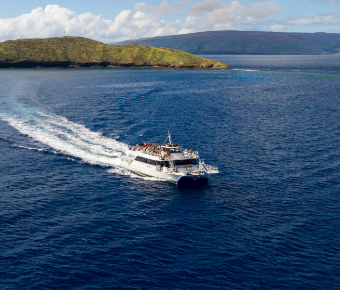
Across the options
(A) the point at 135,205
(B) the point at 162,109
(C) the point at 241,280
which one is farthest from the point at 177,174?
(B) the point at 162,109

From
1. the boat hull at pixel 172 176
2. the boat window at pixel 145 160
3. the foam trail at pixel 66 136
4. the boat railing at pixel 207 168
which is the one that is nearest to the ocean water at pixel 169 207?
the foam trail at pixel 66 136

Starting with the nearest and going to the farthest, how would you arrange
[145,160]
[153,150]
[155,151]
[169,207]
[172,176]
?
1. [169,207]
2. [172,176]
3. [145,160]
4. [155,151]
5. [153,150]

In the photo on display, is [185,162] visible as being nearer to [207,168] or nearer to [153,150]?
[207,168]

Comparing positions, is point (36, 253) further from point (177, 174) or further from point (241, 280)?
point (177, 174)

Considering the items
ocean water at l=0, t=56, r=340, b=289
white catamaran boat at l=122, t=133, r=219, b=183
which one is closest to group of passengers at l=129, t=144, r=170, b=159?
white catamaran boat at l=122, t=133, r=219, b=183

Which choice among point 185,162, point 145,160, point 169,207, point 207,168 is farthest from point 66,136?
point 169,207
